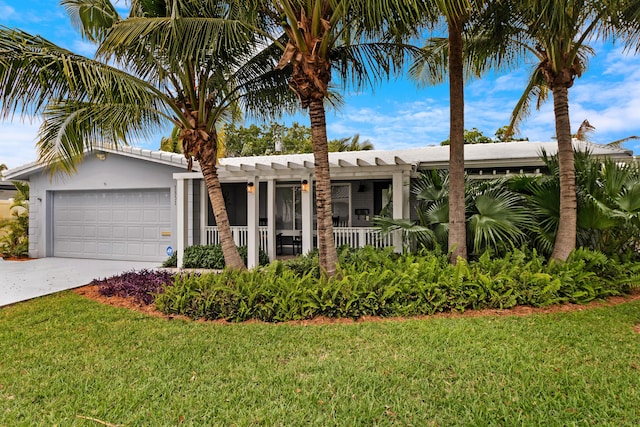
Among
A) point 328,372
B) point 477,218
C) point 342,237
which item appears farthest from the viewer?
point 342,237

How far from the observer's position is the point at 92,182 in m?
12.4

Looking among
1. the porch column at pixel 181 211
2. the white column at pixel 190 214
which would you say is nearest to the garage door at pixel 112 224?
the white column at pixel 190 214

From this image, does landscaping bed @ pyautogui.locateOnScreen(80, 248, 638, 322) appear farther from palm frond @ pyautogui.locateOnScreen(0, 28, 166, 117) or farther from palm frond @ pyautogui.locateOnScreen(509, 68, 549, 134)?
palm frond @ pyautogui.locateOnScreen(509, 68, 549, 134)

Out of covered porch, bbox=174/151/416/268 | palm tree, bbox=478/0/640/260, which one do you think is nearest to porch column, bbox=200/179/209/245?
covered porch, bbox=174/151/416/268

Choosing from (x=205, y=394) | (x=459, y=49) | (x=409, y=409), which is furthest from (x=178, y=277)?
(x=459, y=49)

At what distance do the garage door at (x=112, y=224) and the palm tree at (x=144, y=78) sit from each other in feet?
14.1

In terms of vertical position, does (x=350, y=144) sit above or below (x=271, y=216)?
above

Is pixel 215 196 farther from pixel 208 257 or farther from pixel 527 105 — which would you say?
pixel 527 105

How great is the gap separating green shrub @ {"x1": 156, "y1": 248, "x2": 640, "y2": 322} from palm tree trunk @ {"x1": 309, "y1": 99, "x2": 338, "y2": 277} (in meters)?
0.31

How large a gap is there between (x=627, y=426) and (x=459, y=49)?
20.8ft

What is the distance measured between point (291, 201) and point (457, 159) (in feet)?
24.3

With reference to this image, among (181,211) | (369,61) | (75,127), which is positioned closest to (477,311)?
(369,61)

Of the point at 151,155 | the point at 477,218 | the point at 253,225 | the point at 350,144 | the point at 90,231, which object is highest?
the point at 350,144

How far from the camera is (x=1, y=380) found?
3766mm
